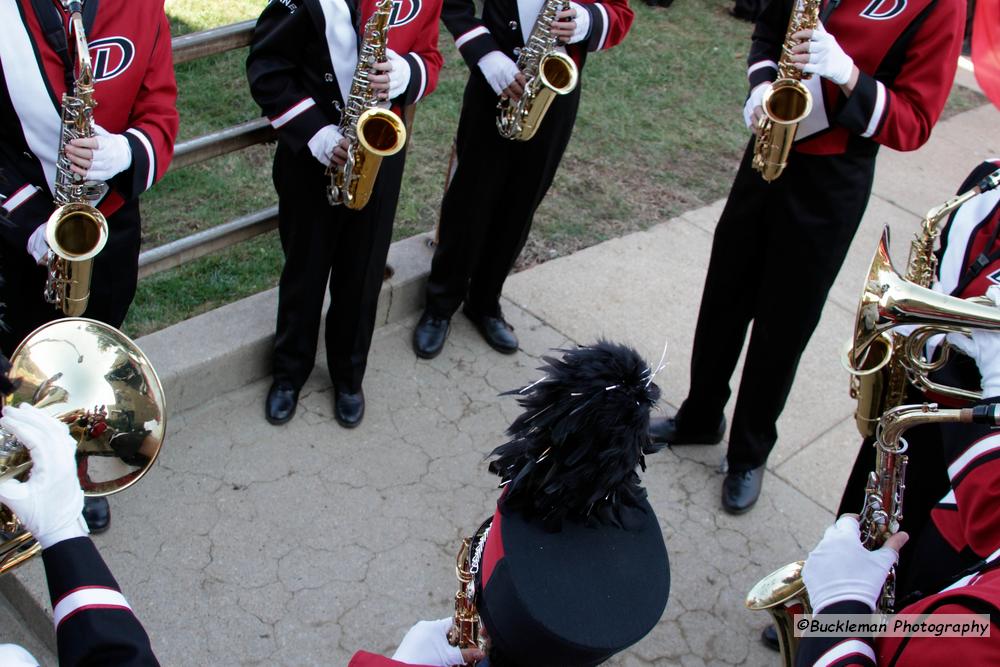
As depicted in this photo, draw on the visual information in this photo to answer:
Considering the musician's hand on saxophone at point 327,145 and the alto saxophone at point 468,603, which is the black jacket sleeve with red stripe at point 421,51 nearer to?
the musician's hand on saxophone at point 327,145

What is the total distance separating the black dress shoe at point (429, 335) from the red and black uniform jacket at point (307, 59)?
1151 millimetres

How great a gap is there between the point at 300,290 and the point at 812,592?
7.12ft

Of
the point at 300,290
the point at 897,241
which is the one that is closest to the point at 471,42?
the point at 300,290

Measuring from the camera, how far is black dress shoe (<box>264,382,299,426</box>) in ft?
12.4

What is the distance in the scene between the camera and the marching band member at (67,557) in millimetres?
1755

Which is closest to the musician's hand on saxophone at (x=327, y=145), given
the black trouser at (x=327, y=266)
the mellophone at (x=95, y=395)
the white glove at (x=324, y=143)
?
the white glove at (x=324, y=143)

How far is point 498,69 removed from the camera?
12.6 feet

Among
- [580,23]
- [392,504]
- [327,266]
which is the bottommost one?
[392,504]

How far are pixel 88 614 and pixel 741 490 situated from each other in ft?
8.97

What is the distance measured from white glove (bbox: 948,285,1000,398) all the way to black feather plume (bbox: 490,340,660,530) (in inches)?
44.1

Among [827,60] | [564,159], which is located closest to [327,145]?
→ [827,60]

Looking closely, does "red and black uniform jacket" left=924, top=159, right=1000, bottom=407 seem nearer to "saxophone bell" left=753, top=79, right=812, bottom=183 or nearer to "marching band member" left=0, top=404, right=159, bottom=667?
"saxophone bell" left=753, top=79, right=812, bottom=183

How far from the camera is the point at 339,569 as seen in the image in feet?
10.8

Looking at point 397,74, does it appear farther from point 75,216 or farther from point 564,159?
point 564,159
